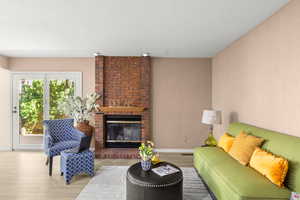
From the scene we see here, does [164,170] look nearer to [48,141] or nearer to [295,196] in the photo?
[295,196]

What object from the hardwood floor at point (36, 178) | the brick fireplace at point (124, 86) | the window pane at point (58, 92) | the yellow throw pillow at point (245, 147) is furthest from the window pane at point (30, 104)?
the yellow throw pillow at point (245, 147)

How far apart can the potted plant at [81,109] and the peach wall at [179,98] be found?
5.18 feet

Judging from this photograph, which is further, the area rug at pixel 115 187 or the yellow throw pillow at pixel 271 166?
the area rug at pixel 115 187

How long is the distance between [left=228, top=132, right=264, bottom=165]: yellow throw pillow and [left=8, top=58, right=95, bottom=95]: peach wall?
365 cm

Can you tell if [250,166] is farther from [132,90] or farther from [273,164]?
[132,90]

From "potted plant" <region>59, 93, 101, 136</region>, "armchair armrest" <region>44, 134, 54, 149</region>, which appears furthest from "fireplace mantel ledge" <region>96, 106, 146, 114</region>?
"armchair armrest" <region>44, 134, 54, 149</region>

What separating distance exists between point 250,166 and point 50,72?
489 cm

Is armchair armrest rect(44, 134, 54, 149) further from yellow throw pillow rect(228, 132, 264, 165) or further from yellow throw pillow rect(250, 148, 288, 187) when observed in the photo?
yellow throw pillow rect(250, 148, 288, 187)

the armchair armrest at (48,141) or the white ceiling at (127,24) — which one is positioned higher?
the white ceiling at (127,24)

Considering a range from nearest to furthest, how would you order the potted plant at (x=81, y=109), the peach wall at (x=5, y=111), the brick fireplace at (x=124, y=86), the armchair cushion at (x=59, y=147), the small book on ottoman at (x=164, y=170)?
the small book on ottoman at (x=164, y=170), the armchair cushion at (x=59, y=147), the potted plant at (x=81, y=109), the brick fireplace at (x=124, y=86), the peach wall at (x=5, y=111)

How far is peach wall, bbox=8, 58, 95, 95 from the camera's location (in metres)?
Result: 4.57

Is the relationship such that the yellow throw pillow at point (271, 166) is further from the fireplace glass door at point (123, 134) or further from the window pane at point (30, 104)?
the window pane at point (30, 104)

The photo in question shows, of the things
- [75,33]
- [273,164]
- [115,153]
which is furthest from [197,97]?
[75,33]

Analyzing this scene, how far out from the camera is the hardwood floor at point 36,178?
2555 mm
